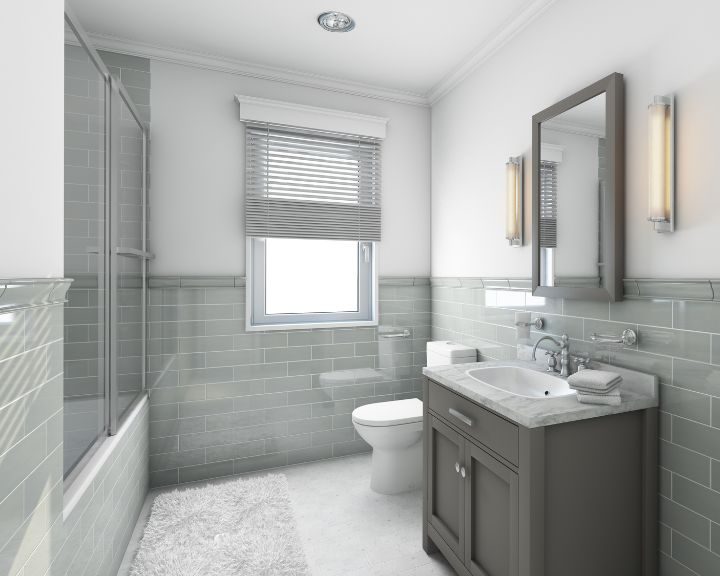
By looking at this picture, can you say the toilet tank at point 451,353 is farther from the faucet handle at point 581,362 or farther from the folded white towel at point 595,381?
the folded white towel at point 595,381

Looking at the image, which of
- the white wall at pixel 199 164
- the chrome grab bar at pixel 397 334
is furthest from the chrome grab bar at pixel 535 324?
the white wall at pixel 199 164

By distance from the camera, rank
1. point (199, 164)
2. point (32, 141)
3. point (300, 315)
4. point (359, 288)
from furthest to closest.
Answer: point (359, 288) < point (300, 315) < point (199, 164) < point (32, 141)

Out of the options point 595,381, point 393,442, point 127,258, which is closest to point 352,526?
point 393,442

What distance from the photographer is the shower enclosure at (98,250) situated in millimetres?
1426

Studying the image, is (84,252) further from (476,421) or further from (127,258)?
(476,421)

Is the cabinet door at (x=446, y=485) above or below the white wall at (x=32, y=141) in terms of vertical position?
below

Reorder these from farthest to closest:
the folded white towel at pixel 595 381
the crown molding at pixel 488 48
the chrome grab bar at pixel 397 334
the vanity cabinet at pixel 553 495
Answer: the chrome grab bar at pixel 397 334
the crown molding at pixel 488 48
the folded white towel at pixel 595 381
the vanity cabinet at pixel 553 495

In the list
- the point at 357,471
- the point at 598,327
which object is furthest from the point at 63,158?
the point at 357,471

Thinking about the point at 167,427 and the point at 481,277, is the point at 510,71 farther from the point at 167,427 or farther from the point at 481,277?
the point at 167,427

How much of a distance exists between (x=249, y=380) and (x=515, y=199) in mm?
2013

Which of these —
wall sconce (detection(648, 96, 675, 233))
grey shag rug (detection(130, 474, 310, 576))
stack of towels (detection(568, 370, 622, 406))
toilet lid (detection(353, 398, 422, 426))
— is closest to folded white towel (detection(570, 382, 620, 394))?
stack of towels (detection(568, 370, 622, 406))

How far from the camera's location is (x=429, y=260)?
10.6ft

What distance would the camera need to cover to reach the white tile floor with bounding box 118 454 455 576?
1.88 meters

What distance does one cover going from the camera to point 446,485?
5.98ft
